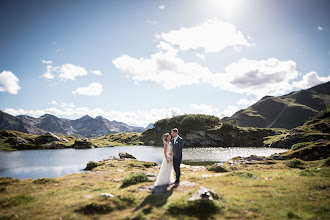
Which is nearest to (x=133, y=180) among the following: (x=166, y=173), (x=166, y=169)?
(x=166, y=173)

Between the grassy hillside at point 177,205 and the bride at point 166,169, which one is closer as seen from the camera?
the grassy hillside at point 177,205

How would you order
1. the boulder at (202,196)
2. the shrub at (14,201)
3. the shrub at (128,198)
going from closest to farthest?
1. the boulder at (202,196)
2. the shrub at (14,201)
3. the shrub at (128,198)

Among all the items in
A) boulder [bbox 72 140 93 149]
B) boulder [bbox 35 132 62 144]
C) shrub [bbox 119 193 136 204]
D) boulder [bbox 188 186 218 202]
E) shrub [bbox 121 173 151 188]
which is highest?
boulder [bbox 188 186 218 202]

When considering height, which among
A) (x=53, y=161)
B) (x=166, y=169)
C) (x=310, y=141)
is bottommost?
(x=53, y=161)

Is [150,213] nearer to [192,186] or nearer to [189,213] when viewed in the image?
[189,213]

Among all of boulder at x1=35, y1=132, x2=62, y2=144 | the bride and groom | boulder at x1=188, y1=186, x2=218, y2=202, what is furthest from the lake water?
boulder at x1=35, y1=132, x2=62, y2=144

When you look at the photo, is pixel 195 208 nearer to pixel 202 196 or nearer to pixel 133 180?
pixel 202 196

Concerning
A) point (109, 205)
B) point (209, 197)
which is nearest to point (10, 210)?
point (109, 205)

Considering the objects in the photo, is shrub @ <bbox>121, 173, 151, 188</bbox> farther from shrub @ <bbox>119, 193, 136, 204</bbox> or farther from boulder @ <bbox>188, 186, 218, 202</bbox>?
boulder @ <bbox>188, 186, 218, 202</bbox>

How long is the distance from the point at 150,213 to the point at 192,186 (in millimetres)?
6651

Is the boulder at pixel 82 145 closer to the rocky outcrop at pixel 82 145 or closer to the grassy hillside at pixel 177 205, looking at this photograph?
the rocky outcrop at pixel 82 145

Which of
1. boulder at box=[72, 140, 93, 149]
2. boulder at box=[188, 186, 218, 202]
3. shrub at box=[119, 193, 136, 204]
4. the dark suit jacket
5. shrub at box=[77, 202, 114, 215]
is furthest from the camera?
boulder at box=[72, 140, 93, 149]

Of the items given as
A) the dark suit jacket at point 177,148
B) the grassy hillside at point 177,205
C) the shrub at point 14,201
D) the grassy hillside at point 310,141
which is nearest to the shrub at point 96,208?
the grassy hillside at point 177,205

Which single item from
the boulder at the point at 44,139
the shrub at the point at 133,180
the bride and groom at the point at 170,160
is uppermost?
the bride and groom at the point at 170,160
